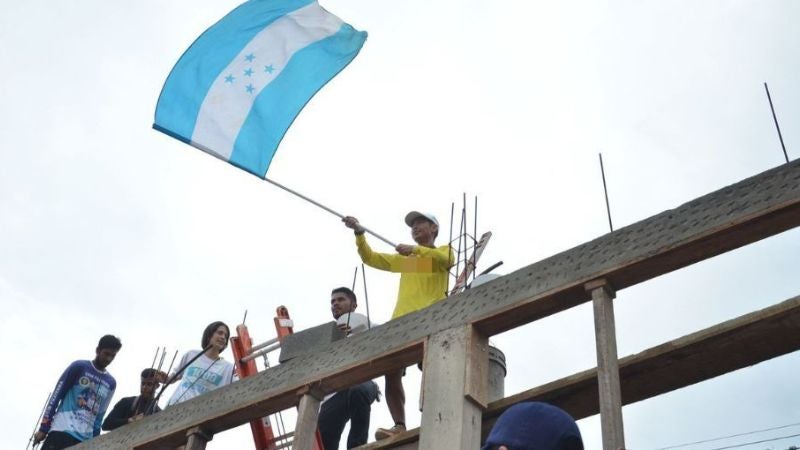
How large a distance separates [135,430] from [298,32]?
3.46 metres

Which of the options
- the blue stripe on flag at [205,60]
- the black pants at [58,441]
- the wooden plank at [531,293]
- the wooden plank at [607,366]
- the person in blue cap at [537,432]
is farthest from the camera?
the black pants at [58,441]

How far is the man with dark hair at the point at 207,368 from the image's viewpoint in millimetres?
7770

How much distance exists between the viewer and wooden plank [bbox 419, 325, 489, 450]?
16.6 feet

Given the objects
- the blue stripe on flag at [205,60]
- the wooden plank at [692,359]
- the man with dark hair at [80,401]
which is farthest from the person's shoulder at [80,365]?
the wooden plank at [692,359]

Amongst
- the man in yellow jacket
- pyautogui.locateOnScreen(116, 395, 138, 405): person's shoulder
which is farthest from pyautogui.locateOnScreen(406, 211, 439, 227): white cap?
pyautogui.locateOnScreen(116, 395, 138, 405): person's shoulder

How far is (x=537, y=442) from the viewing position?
8.58 ft

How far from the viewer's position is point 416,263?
7059mm

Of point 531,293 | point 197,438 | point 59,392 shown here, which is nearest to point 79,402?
point 59,392

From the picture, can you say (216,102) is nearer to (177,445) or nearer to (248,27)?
(248,27)

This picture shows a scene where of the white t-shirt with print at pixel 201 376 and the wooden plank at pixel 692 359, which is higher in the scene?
the white t-shirt with print at pixel 201 376

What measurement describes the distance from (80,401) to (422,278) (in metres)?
3.28

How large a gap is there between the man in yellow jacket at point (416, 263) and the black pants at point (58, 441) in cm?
291

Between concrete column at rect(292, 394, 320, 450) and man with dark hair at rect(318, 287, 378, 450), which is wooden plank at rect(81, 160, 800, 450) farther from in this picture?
man with dark hair at rect(318, 287, 378, 450)

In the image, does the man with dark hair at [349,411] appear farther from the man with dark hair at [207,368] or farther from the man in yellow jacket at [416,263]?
the man with dark hair at [207,368]
